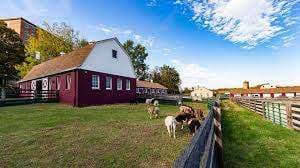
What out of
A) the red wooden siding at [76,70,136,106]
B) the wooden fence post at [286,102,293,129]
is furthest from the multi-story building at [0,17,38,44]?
the wooden fence post at [286,102,293,129]

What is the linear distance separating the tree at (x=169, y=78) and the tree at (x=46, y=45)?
3597 centimetres

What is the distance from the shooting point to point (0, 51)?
119 ft

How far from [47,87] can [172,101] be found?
15113 millimetres

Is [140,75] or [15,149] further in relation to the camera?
[140,75]

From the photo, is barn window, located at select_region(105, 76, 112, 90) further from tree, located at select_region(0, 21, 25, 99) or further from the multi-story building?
the multi-story building

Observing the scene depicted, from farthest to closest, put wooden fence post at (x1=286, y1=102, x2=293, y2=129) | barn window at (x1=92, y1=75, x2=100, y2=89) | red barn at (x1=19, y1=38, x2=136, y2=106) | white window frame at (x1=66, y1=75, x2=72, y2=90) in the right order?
1. barn window at (x1=92, y1=75, x2=100, y2=89)
2. white window frame at (x1=66, y1=75, x2=72, y2=90)
3. red barn at (x1=19, y1=38, x2=136, y2=106)
4. wooden fence post at (x1=286, y1=102, x2=293, y2=129)

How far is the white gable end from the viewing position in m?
24.9

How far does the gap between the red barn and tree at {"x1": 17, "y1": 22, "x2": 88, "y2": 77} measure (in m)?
19.6

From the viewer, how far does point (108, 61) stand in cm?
2711

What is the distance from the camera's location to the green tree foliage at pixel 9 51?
3653cm

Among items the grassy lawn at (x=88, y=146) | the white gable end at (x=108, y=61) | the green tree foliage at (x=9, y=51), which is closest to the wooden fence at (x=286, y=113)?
the grassy lawn at (x=88, y=146)

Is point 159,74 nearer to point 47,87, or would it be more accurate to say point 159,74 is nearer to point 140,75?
point 140,75

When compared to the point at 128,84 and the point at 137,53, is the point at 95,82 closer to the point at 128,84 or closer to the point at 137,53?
the point at 128,84

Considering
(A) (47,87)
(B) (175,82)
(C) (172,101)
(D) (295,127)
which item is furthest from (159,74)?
(D) (295,127)
